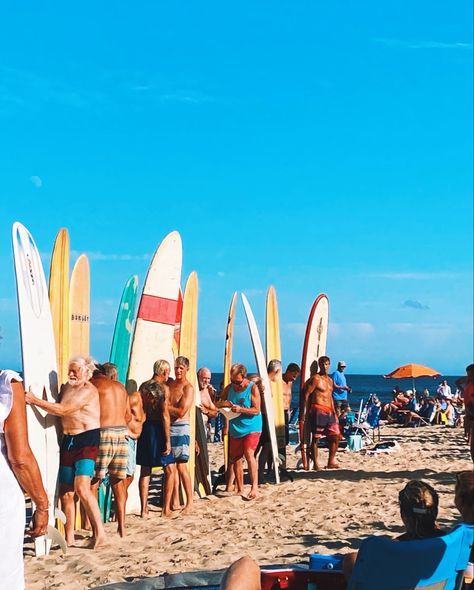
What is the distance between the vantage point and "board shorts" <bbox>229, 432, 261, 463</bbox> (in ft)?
23.2

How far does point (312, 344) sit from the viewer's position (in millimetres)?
9453

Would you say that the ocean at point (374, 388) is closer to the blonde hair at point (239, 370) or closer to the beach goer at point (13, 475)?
the blonde hair at point (239, 370)

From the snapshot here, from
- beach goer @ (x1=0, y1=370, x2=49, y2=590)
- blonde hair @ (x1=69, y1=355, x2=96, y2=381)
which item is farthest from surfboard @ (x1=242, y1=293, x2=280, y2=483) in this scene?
beach goer @ (x1=0, y1=370, x2=49, y2=590)

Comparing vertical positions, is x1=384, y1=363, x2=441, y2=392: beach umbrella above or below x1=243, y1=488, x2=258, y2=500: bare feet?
above

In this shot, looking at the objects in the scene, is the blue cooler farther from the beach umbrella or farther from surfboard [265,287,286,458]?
the beach umbrella

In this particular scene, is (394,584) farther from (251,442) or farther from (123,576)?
(251,442)

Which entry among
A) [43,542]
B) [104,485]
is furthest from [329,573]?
[104,485]

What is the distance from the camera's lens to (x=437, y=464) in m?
9.50

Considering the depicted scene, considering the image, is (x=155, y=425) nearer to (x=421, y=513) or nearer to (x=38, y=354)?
(x=38, y=354)

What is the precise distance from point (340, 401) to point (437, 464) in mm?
2286

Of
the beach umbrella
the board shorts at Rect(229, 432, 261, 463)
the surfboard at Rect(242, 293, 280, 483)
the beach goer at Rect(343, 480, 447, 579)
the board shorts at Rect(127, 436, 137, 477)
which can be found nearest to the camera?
the beach goer at Rect(343, 480, 447, 579)

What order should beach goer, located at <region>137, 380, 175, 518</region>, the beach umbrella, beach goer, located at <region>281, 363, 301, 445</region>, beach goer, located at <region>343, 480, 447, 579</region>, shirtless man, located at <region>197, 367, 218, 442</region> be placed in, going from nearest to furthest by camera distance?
beach goer, located at <region>343, 480, 447, 579</region> → beach goer, located at <region>137, 380, 175, 518</region> → shirtless man, located at <region>197, 367, 218, 442</region> → beach goer, located at <region>281, 363, 301, 445</region> → the beach umbrella

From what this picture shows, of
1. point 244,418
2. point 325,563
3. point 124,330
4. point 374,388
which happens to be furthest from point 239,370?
point 374,388

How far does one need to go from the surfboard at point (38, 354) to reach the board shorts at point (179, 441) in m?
1.34
